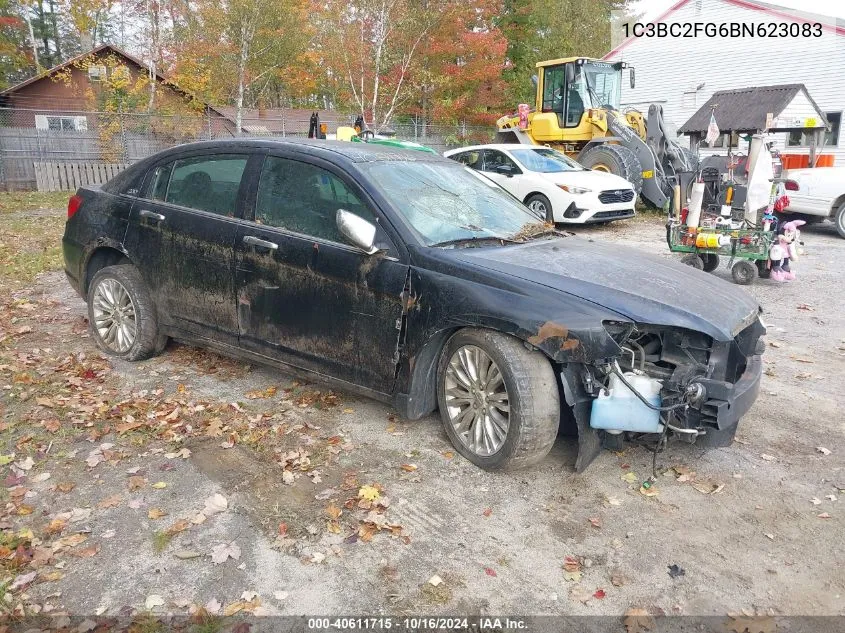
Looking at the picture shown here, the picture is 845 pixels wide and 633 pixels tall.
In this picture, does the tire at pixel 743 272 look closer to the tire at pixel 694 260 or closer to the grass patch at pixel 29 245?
the tire at pixel 694 260

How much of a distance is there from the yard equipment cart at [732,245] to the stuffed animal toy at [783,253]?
90 mm

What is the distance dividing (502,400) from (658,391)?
803 mm

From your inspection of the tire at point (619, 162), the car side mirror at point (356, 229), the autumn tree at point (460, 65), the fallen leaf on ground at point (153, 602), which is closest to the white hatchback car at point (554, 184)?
the tire at point (619, 162)

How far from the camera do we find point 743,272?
8.91 m

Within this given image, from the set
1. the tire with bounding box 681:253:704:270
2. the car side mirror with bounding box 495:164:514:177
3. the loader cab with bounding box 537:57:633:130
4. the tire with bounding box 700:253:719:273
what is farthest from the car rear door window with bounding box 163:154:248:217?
the loader cab with bounding box 537:57:633:130

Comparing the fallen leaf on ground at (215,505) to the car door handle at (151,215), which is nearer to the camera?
the fallen leaf on ground at (215,505)

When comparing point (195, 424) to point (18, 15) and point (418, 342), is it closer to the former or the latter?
point (418, 342)

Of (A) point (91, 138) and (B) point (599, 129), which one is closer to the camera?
(B) point (599, 129)

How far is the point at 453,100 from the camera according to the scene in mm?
29688

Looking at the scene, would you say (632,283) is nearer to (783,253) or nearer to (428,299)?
(428,299)

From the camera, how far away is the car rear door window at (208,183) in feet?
15.4

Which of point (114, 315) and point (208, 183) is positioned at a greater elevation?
point (208, 183)

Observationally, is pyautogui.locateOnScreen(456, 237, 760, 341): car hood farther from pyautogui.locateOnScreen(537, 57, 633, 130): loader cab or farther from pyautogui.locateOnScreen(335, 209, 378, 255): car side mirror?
pyautogui.locateOnScreen(537, 57, 633, 130): loader cab

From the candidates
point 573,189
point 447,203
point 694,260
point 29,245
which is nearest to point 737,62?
point 573,189
